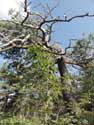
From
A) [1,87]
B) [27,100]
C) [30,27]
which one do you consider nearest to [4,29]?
[30,27]

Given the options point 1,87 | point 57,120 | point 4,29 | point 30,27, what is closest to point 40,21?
point 30,27

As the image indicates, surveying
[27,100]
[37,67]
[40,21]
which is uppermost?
[40,21]

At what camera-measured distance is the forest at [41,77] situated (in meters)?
6.38

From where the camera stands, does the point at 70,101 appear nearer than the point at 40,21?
Yes

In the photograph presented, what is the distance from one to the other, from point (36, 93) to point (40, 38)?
460 cm

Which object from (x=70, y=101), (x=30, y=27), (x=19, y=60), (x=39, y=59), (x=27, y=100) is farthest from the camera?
(x=19, y=60)

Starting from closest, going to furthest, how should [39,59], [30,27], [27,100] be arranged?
[39,59]
[27,100]
[30,27]

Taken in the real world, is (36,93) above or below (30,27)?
below

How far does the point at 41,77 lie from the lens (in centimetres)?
637

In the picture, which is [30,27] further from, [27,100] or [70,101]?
[27,100]

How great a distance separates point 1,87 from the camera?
386 inches

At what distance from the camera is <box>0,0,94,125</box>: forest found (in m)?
6.38

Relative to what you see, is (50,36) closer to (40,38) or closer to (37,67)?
(40,38)

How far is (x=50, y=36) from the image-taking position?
10.8 m
